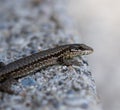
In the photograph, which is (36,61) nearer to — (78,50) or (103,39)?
(78,50)

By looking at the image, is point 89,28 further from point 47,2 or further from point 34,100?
point 34,100

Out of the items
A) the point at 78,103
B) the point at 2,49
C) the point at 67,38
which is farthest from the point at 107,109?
the point at 78,103

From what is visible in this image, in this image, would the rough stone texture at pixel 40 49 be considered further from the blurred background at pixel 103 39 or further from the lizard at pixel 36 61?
the blurred background at pixel 103 39

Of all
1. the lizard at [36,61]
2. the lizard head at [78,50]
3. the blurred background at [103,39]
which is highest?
the blurred background at [103,39]

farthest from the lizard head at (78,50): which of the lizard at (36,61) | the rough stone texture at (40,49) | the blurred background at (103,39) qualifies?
the blurred background at (103,39)

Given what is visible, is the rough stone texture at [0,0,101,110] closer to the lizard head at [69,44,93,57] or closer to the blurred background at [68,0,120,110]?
the lizard head at [69,44,93,57]

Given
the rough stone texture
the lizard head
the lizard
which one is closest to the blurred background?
the rough stone texture

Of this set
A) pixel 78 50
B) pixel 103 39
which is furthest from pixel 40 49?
pixel 103 39
